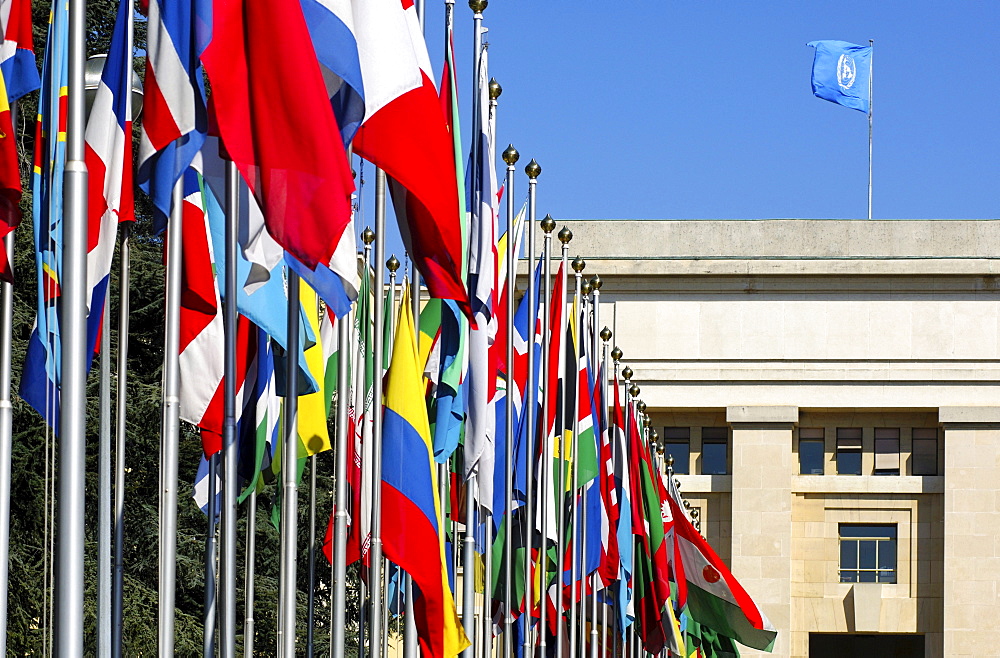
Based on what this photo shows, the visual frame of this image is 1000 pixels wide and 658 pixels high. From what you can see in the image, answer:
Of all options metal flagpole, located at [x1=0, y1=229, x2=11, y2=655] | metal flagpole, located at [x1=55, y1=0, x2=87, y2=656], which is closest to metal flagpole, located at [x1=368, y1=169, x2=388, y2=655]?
metal flagpole, located at [x1=0, y1=229, x2=11, y2=655]

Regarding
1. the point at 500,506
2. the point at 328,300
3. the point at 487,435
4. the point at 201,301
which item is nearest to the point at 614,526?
the point at 500,506

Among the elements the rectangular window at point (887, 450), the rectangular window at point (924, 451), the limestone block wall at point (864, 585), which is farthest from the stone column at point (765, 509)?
the rectangular window at point (924, 451)

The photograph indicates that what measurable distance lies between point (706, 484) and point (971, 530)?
686 cm

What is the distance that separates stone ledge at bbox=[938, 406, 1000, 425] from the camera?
48.0m

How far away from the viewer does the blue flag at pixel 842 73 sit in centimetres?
4922

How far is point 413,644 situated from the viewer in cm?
1405

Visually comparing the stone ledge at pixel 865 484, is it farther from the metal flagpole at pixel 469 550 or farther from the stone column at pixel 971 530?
the metal flagpole at pixel 469 550

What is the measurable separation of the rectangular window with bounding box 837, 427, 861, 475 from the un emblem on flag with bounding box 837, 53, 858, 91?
9.15 m

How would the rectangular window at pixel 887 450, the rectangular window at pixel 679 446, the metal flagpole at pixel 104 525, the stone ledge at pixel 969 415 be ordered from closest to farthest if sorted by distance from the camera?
the metal flagpole at pixel 104 525 → the stone ledge at pixel 969 415 → the rectangular window at pixel 887 450 → the rectangular window at pixel 679 446

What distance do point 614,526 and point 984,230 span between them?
98.7 ft

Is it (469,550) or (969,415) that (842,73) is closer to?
(969,415)

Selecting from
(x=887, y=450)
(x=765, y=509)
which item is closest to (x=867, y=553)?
(x=887, y=450)

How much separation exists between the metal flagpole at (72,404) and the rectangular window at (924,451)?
4405cm

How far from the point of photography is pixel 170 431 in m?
10.1
